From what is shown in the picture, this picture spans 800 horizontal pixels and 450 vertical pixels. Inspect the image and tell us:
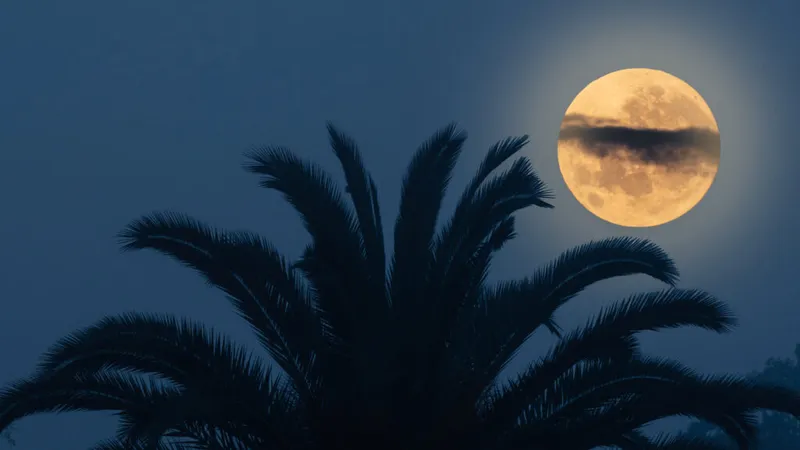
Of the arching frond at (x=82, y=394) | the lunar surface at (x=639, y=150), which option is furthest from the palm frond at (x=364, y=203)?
the lunar surface at (x=639, y=150)

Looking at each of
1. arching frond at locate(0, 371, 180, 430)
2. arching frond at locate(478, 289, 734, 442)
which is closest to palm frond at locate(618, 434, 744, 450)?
arching frond at locate(478, 289, 734, 442)

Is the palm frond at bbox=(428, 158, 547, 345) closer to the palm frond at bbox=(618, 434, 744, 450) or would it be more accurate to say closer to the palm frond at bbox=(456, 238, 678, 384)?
the palm frond at bbox=(456, 238, 678, 384)

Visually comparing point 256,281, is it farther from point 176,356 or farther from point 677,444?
point 677,444

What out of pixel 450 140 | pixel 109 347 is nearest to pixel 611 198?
pixel 450 140

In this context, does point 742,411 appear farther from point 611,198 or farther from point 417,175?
point 611,198

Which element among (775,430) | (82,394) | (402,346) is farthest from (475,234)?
(775,430)

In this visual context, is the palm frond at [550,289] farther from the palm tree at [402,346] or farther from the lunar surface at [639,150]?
the lunar surface at [639,150]

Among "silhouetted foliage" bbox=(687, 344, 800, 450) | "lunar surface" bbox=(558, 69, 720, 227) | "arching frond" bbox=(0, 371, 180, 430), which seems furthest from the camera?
"silhouetted foliage" bbox=(687, 344, 800, 450)
